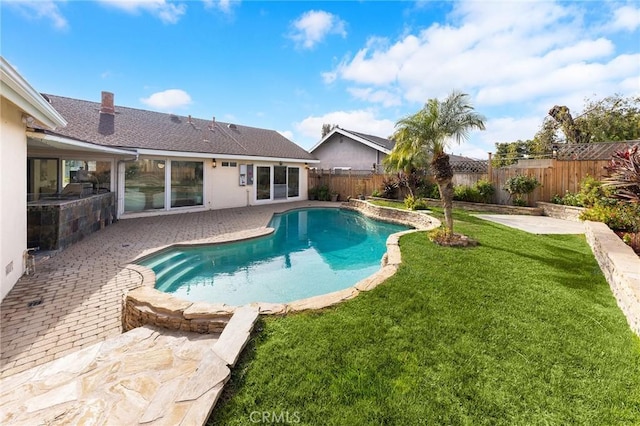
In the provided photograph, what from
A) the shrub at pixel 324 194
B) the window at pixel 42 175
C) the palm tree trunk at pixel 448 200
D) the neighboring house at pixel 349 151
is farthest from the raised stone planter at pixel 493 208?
the window at pixel 42 175

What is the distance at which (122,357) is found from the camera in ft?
11.8

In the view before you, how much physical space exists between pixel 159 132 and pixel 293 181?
9289mm

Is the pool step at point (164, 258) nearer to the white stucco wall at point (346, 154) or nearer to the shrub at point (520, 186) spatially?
the shrub at point (520, 186)

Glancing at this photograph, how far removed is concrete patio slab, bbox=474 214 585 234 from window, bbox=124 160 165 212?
16083 mm

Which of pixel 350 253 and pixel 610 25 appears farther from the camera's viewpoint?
pixel 610 25

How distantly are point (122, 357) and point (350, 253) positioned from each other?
23.9 feet

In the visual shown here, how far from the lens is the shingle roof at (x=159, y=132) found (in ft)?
44.1

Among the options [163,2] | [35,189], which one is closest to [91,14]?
[163,2]

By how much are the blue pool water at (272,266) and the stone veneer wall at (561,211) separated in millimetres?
7929

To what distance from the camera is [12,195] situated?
5625mm

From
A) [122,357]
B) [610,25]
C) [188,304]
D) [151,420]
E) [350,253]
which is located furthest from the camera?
[610,25]

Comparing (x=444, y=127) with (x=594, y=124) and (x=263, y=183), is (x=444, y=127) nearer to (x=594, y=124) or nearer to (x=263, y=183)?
(x=263, y=183)

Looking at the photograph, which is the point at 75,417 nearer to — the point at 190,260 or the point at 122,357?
the point at 122,357

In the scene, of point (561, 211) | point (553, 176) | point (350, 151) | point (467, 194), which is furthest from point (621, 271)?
point (350, 151)
